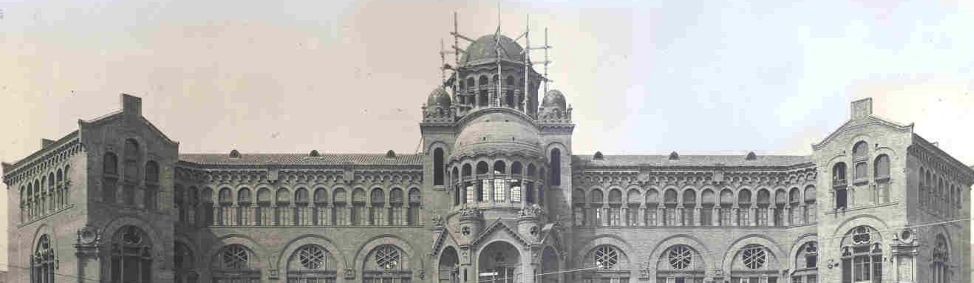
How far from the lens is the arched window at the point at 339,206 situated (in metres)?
82.7

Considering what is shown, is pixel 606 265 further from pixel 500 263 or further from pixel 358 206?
pixel 358 206

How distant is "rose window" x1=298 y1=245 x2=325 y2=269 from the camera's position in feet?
270

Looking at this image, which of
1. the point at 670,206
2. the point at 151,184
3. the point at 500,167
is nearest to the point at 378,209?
the point at 500,167

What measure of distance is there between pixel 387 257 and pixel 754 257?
931 inches

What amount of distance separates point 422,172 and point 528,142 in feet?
26.0

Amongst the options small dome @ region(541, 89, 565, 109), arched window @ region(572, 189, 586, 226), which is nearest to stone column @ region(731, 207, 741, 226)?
arched window @ region(572, 189, 586, 226)

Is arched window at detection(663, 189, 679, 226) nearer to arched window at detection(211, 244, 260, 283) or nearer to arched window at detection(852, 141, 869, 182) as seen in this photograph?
arched window at detection(852, 141, 869, 182)

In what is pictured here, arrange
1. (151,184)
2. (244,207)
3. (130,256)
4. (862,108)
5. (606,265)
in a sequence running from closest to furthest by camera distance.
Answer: (130,256)
(151,184)
(862,108)
(244,207)
(606,265)

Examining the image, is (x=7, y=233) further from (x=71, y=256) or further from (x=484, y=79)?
(x=484, y=79)

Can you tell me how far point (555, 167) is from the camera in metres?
83.2

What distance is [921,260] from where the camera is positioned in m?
75.1

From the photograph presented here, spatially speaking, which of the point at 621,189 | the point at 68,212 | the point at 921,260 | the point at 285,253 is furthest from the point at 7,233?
the point at 921,260

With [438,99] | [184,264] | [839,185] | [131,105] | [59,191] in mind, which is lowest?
[184,264]

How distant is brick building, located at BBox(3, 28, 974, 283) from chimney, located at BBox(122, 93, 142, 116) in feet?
0.82
